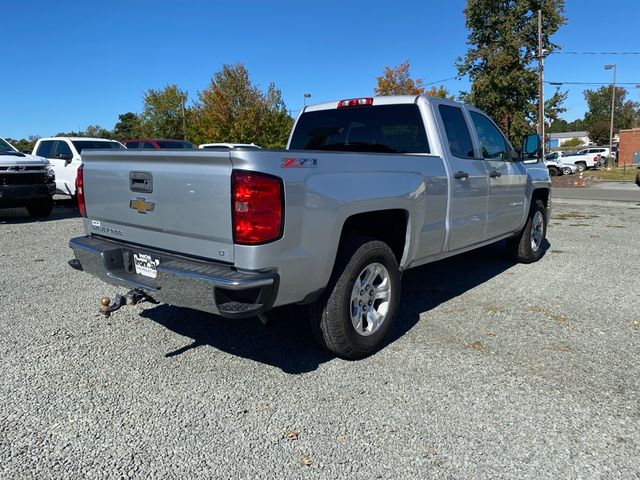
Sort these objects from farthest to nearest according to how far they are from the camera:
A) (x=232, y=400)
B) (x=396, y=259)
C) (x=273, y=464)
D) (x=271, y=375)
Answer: (x=396, y=259), (x=271, y=375), (x=232, y=400), (x=273, y=464)

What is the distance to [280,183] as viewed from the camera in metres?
2.92

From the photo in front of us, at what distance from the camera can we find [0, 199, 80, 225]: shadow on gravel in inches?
430

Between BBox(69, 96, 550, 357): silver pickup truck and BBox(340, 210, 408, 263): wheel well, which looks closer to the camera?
BBox(69, 96, 550, 357): silver pickup truck

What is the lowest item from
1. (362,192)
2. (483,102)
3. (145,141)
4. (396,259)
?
(396,259)

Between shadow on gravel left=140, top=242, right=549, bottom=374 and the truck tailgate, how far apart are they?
823 mm

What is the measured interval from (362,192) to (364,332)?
1027 mm

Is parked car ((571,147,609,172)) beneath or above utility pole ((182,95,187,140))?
beneath

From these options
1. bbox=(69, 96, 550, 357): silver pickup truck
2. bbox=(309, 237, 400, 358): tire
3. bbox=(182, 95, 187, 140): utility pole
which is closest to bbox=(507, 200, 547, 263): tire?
bbox=(69, 96, 550, 357): silver pickup truck

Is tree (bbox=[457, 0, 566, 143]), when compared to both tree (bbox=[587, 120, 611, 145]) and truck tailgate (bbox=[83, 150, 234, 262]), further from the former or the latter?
tree (bbox=[587, 120, 611, 145])

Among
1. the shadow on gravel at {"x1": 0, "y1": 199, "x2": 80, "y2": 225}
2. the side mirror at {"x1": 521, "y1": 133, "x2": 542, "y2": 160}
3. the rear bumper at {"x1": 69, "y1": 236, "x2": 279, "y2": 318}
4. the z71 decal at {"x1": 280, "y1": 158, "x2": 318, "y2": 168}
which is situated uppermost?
the side mirror at {"x1": 521, "y1": 133, "x2": 542, "y2": 160}

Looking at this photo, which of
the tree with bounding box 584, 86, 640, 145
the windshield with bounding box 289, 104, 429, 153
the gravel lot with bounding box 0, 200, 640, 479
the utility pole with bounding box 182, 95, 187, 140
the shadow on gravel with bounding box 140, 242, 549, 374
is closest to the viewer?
the gravel lot with bounding box 0, 200, 640, 479

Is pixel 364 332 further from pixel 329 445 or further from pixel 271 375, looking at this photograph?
pixel 329 445

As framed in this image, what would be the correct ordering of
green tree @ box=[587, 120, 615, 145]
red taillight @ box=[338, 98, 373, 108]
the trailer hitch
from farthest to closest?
green tree @ box=[587, 120, 615, 145] → red taillight @ box=[338, 98, 373, 108] → the trailer hitch

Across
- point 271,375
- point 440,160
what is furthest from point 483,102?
point 271,375
